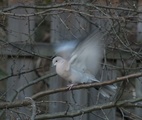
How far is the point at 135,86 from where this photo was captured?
4.60m

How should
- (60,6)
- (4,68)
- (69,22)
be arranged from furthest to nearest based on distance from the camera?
1. (4,68)
2. (69,22)
3. (60,6)

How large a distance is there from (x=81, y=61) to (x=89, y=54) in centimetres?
8

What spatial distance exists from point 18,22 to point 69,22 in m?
0.41

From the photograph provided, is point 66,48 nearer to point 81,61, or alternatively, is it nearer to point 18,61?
point 81,61

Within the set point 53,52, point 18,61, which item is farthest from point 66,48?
point 18,61

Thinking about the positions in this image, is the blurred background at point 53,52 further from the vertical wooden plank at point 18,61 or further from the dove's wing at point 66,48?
the dove's wing at point 66,48

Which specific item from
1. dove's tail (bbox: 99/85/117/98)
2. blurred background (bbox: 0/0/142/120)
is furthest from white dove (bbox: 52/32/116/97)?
blurred background (bbox: 0/0/142/120)

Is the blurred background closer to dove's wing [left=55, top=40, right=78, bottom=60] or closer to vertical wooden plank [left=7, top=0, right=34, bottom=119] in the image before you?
vertical wooden plank [left=7, top=0, right=34, bottom=119]

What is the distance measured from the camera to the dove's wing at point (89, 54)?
12.3 feet

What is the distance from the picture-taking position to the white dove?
3.79 metres

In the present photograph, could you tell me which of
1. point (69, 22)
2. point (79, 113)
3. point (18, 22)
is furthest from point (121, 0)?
point (79, 113)

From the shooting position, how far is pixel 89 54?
12.7 feet

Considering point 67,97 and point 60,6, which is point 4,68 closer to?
point 67,97

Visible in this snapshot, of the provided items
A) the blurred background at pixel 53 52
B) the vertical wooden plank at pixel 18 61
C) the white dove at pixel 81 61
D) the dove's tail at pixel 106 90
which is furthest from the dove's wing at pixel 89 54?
the vertical wooden plank at pixel 18 61
